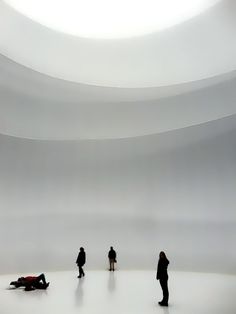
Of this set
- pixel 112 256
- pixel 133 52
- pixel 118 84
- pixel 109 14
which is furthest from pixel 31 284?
pixel 109 14

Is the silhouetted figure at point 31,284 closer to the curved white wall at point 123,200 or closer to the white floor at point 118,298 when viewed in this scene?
the white floor at point 118,298

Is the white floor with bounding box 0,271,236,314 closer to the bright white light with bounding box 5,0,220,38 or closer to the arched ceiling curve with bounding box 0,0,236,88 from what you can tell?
the arched ceiling curve with bounding box 0,0,236,88

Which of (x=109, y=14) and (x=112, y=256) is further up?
(x=109, y=14)

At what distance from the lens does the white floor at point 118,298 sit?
6613mm

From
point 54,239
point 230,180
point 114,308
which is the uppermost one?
point 230,180

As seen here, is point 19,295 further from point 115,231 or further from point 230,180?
point 230,180

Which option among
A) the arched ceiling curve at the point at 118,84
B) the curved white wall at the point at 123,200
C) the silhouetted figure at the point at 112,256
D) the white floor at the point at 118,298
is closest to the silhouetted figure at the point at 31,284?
the white floor at the point at 118,298

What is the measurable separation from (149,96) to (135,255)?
6863 millimetres

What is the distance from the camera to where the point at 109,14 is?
44.6ft

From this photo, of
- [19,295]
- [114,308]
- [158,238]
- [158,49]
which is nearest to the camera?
[114,308]

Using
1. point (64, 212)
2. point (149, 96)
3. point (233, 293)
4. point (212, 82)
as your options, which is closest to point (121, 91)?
point (149, 96)

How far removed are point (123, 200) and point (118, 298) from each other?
8266mm

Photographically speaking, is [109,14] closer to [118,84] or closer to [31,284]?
[118,84]

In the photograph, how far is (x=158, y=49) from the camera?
14492 mm
